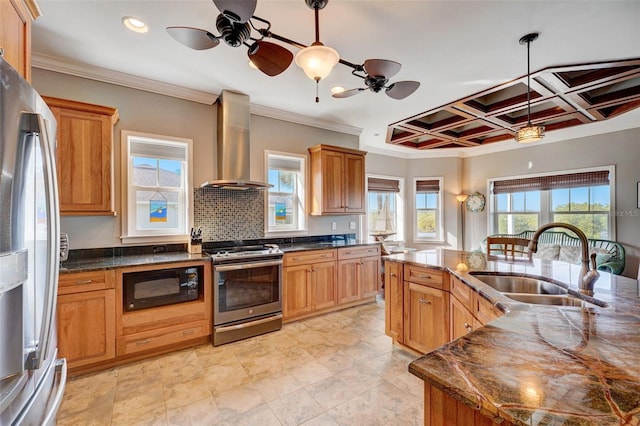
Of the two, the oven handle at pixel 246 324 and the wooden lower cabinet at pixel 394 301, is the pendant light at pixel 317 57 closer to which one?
the wooden lower cabinet at pixel 394 301

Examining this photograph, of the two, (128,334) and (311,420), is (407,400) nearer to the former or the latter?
(311,420)

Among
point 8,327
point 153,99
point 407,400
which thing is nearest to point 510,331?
point 407,400

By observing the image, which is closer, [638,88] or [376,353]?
[376,353]

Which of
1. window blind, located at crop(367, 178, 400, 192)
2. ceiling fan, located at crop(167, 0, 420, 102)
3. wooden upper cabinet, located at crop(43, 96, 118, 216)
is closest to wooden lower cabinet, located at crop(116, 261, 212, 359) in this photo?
wooden upper cabinet, located at crop(43, 96, 118, 216)

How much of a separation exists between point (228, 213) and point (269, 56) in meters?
2.18

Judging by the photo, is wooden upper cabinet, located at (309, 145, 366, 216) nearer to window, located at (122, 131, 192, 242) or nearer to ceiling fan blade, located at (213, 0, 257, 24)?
window, located at (122, 131, 192, 242)

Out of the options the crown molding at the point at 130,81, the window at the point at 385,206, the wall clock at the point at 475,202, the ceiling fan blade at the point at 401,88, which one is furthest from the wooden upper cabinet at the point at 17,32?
the wall clock at the point at 475,202

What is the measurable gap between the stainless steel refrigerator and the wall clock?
680 cm

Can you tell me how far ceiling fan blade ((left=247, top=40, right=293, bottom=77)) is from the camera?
1.78 m

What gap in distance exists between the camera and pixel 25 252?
827 millimetres

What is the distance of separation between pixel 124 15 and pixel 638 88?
5.45 metres

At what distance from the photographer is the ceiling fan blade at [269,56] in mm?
1778

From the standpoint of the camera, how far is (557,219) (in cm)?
526

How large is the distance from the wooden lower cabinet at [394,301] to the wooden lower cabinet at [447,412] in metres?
1.87
